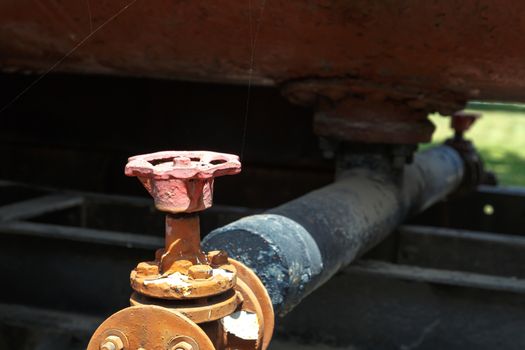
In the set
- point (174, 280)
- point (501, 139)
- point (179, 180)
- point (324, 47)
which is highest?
point (324, 47)

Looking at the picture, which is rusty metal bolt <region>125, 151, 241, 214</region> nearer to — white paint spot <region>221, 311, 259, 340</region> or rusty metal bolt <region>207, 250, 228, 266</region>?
rusty metal bolt <region>207, 250, 228, 266</region>

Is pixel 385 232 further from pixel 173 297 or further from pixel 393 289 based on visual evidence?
pixel 173 297

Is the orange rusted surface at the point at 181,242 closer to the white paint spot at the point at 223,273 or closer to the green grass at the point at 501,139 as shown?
the white paint spot at the point at 223,273

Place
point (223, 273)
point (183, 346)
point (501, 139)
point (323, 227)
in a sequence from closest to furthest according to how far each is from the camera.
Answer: point (183, 346) < point (223, 273) < point (323, 227) < point (501, 139)

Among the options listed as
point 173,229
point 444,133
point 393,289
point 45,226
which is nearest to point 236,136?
point 45,226

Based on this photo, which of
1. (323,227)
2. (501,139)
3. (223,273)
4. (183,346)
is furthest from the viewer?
(501,139)

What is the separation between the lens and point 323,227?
5.99 ft

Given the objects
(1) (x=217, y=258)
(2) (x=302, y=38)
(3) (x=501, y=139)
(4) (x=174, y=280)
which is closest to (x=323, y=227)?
(2) (x=302, y=38)

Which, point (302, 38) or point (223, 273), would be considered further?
point (302, 38)

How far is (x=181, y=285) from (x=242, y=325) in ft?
0.63

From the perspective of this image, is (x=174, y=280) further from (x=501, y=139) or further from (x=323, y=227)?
(x=501, y=139)

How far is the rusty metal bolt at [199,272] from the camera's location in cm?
111

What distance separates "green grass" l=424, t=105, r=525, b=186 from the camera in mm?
8219

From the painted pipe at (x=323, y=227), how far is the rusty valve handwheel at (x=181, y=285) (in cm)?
26
